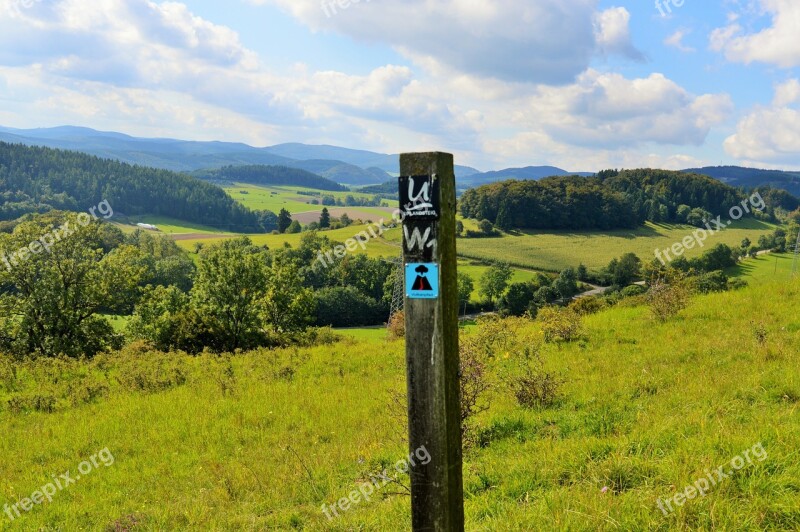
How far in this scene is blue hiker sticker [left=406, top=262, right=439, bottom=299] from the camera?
9.30ft

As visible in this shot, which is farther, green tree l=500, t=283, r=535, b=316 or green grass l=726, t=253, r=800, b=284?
green tree l=500, t=283, r=535, b=316

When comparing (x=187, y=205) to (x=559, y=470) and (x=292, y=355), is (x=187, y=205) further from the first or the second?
(x=559, y=470)

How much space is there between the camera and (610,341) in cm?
1355

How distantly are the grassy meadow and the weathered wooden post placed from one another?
167cm

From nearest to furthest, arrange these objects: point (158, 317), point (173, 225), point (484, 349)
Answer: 1. point (484, 349)
2. point (158, 317)
3. point (173, 225)

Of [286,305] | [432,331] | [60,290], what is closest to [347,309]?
[286,305]

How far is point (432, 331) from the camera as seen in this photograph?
2.88 m

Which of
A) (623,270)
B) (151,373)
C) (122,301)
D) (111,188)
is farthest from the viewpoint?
(111,188)

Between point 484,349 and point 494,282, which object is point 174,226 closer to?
point 494,282

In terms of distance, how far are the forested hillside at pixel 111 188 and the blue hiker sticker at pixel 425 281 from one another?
590ft

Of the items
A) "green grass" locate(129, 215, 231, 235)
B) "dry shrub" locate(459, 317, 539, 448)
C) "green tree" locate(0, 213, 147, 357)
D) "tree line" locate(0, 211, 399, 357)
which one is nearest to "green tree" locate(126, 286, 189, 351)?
"tree line" locate(0, 211, 399, 357)

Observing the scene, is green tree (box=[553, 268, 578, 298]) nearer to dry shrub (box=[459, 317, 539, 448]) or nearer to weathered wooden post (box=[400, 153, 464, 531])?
dry shrub (box=[459, 317, 539, 448])

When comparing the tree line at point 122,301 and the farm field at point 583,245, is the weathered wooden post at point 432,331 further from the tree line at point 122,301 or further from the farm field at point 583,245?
the farm field at point 583,245

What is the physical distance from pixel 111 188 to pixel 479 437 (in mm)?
200999
